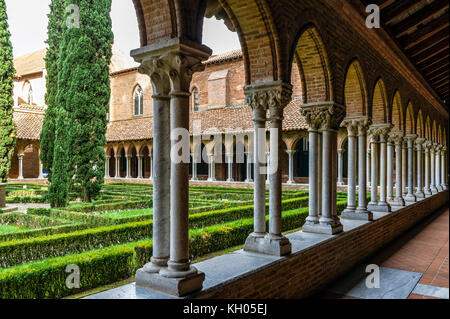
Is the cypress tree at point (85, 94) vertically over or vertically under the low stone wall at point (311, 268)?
over

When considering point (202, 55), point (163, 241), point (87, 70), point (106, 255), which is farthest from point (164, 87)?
point (87, 70)

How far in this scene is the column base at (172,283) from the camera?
9.45 ft

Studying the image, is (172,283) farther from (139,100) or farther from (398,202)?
(139,100)

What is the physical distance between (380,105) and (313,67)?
3769mm

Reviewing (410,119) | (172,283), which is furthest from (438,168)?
(172,283)

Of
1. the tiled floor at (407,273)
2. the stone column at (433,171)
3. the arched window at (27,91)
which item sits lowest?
the tiled floor at (407,273)

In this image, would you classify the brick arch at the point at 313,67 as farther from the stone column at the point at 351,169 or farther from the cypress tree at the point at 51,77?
the cypress tree at the point at 51,77

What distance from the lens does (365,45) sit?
7.00 metres

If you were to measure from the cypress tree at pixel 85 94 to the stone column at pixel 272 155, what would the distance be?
9.53m

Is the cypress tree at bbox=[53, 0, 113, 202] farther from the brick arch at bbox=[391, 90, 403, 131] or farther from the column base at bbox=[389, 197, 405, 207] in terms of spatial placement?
the brick arch at bbox=[391, 90, 403, 131]

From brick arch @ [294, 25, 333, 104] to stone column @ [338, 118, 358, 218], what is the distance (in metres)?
1.86

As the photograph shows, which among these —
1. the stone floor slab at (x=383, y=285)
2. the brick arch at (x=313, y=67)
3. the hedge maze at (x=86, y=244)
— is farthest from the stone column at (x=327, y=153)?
the hedge maze at (x=86, y=244)

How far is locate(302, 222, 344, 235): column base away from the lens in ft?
17.8

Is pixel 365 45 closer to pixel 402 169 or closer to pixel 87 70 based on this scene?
pixel 402 169
